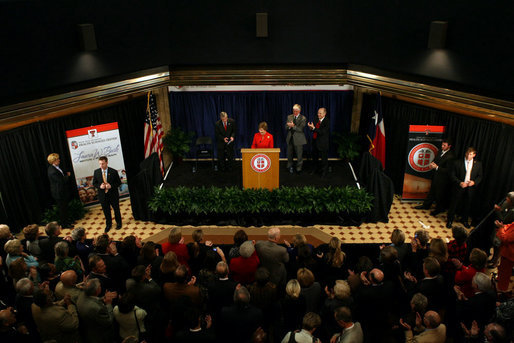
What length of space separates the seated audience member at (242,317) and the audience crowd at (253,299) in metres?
0.01

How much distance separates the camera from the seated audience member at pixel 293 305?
4.57 m

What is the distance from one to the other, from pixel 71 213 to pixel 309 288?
6.77 m

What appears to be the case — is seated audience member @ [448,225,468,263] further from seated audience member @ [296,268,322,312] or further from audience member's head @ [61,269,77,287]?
audience member's head @ [61,269,77,287]

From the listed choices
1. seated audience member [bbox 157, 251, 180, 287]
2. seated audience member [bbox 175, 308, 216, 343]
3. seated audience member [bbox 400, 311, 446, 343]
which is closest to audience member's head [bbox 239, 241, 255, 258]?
seated audience member [bbox 157, 251, 180, 287]

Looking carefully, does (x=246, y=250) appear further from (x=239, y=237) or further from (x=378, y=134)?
(x=378, y=134)

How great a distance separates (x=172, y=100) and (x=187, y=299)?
8.42m

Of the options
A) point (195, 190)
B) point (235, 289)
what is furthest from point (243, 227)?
point (235, 289)

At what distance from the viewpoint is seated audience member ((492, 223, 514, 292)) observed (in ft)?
20.5

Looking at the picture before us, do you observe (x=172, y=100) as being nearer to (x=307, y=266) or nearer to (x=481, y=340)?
(x=307, y=266)

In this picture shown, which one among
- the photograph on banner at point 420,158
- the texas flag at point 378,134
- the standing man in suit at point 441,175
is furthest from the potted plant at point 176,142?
the standing man in suit at point 441,175

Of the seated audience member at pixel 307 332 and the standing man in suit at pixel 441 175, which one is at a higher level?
the seated audience member at pixel 307 332

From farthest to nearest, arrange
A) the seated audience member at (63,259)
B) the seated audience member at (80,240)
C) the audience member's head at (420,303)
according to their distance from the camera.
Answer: the seated audience member at (80,240), the seated audience member at (63,259), the audience member's head at (420,303)

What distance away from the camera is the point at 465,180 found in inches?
329

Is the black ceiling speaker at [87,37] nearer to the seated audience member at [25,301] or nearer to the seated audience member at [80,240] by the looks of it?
the seated audience member at [80,240]
